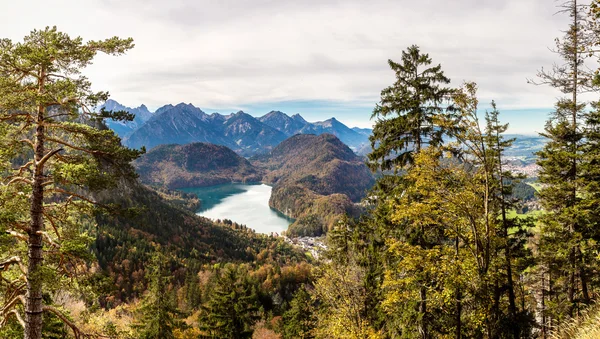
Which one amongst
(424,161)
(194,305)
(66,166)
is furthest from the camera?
(194,305)

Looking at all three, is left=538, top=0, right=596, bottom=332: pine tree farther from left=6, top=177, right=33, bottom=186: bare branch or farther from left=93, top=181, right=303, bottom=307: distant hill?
left=93, top=181, right=303, bottom=307: distant hill

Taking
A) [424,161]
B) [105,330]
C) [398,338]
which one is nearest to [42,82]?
[105,330]

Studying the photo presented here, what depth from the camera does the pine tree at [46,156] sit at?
23.9ft

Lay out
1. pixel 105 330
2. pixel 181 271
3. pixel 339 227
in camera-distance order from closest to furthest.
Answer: pixel 105 330
pixel 339 227
pixel 181 271

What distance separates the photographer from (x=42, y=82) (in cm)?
770

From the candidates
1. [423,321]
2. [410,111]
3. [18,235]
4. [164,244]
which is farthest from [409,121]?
[164,244]

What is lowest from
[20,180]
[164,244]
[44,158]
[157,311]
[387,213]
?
[164,244]

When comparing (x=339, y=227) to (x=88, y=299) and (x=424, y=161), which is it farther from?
(x=88, y=299)

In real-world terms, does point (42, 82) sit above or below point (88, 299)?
above

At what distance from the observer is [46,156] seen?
7367 millimetres

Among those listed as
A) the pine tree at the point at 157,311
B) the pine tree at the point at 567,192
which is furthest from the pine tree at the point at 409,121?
the pine tree at the point at 157,311

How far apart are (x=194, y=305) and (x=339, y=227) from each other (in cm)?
5266

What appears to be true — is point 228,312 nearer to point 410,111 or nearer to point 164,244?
point 410,111

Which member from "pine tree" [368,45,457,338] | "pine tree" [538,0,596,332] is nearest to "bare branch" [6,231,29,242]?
"pine tree" [368,45,457,338]
